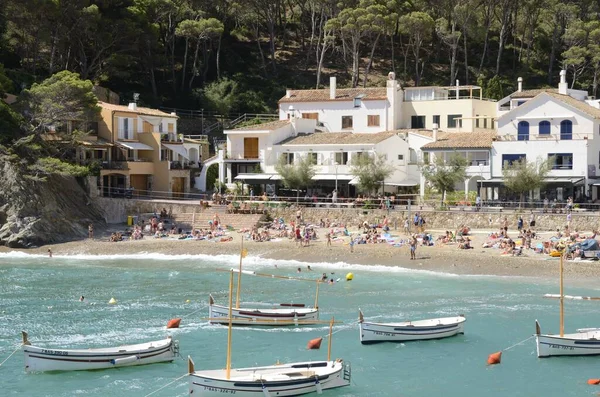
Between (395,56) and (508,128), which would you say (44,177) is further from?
(395,56)

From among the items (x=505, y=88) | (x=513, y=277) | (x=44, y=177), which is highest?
(x=505, y=88)

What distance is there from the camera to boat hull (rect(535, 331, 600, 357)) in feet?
128

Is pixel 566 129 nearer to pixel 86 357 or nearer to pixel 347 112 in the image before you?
pixel 347 112

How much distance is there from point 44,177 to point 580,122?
40.6 metres

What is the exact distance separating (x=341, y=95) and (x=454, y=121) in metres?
10.7

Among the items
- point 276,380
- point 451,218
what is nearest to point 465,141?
point 451,218

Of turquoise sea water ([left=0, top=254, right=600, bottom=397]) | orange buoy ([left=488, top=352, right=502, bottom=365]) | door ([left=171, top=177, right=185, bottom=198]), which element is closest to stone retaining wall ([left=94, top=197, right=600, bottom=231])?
door ([left=171, top=177, right=185, bottom=198])

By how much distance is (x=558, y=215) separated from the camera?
218 ft

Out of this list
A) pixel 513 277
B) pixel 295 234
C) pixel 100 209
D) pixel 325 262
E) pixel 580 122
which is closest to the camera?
pixel 513 277

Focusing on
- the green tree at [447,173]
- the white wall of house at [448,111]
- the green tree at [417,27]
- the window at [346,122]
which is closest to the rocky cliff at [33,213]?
the window at [346,122]

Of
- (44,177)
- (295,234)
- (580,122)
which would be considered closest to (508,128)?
(580,122)

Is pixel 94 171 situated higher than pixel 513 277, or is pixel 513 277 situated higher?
pixel 94 171

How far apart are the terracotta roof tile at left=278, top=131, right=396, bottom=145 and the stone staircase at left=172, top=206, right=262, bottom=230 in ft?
34.3

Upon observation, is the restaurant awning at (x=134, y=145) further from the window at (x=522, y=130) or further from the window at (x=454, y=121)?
the window at (x=522, y=130)
